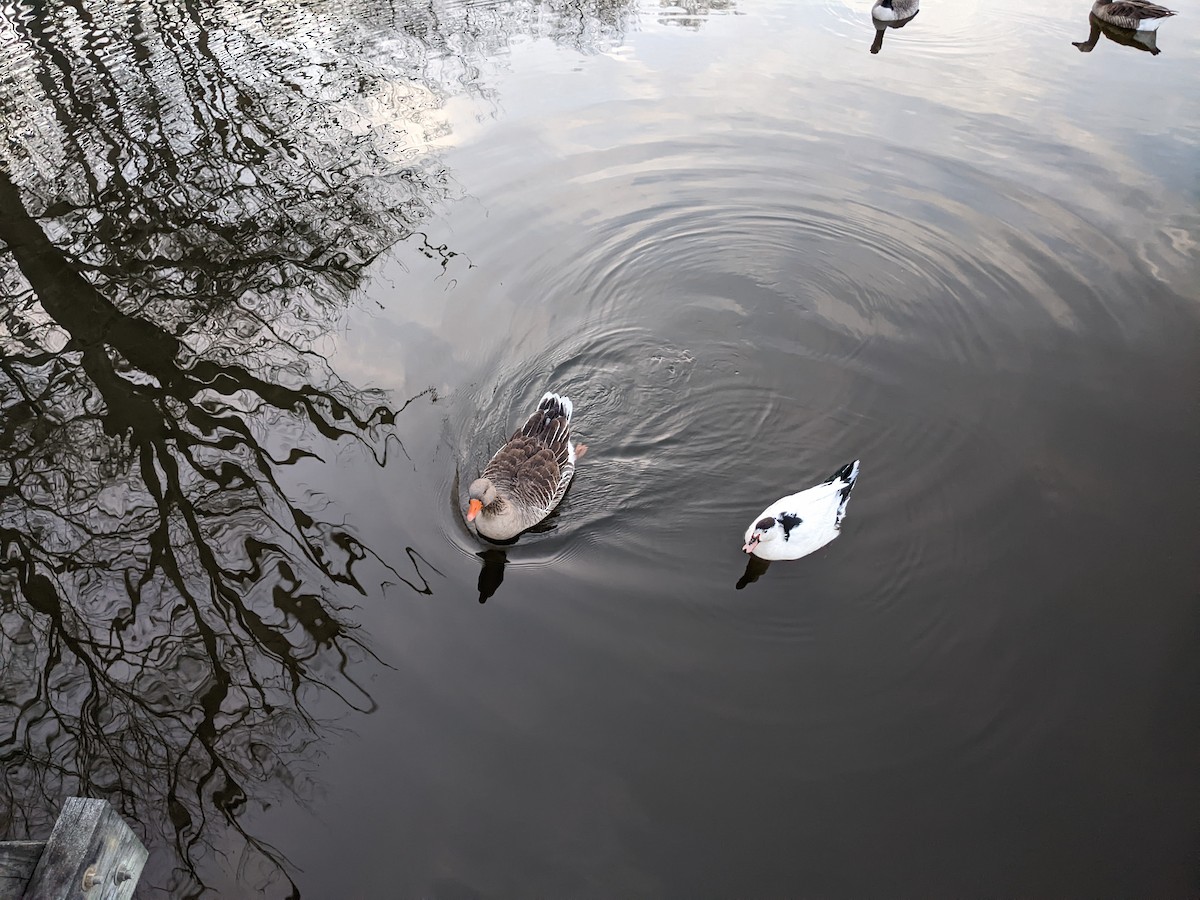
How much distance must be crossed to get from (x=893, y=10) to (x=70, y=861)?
61.4ft

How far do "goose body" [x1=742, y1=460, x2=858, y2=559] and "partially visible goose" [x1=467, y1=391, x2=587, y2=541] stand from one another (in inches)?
74.0

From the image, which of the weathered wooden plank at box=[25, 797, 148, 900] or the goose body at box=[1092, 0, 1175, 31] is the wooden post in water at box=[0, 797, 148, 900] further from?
the goose body at box=[1092, 0, 1175, 31]

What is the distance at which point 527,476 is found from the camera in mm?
6723

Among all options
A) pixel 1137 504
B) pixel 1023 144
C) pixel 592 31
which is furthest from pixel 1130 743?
pixel 592 31

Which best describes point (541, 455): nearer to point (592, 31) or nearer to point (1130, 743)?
point (1130, 743)

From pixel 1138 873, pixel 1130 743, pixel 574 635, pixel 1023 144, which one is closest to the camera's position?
pixel 1138 873

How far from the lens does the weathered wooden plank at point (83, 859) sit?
10.5ft

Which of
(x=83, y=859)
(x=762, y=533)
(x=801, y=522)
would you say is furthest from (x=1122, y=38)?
(x=83, y=859)

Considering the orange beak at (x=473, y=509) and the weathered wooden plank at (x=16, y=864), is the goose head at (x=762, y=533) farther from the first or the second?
the weathered wooden plank at (x=16, y=864)

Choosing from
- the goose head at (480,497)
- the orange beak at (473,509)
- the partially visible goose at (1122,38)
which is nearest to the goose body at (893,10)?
the partially visible goose at (1122,38)

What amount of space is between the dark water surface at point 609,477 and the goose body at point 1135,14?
8.82 ft

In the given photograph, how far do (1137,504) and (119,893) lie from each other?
8141 mm

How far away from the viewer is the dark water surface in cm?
509

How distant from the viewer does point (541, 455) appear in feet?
22.6
